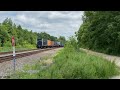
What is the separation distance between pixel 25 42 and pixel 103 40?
2463 cm

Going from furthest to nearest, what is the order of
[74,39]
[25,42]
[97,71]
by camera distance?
[25,42] → [74,39] → [97,71]
